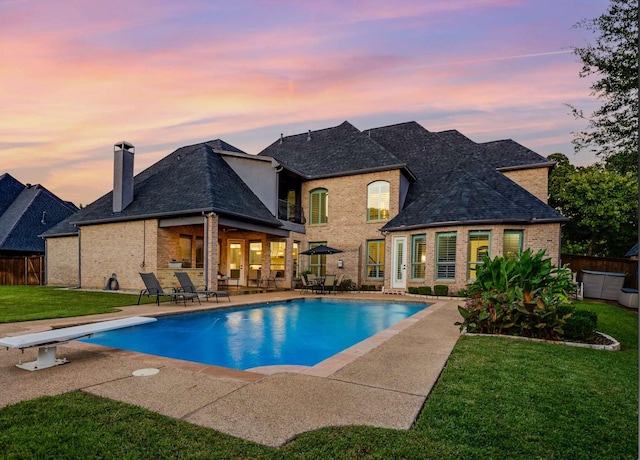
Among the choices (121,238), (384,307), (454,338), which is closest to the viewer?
(454,338)

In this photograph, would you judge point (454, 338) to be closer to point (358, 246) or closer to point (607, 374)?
point (607, 374)

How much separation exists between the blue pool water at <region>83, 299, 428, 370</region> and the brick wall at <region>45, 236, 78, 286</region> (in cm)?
1330

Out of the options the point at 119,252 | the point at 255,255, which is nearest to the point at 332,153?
the point at 255,255

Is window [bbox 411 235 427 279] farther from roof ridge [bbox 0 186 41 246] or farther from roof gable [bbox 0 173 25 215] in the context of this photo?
roof gable [bbox 0 173 25 215]

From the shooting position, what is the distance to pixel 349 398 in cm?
338

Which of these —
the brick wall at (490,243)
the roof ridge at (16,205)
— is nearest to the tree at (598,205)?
the brick wall at (490,243)

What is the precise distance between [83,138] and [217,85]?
860 centimetres

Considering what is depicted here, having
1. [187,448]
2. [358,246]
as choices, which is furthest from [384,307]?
[187,448]

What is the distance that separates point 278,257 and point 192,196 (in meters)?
6.22

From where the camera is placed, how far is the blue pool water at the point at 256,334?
6.83 metres

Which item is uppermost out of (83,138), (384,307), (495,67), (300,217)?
(495,67)

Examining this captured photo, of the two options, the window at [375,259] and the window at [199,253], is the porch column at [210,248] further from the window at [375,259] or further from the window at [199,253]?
the window at [375,259]

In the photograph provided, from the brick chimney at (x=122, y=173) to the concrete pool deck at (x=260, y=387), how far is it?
12.3m

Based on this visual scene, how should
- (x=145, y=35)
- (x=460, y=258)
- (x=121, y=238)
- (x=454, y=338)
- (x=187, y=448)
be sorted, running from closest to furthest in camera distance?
(x=187, y=448) < (x=454, y=338) < (x=145, y=35) < (x=460, y=258) < (x=121, y=238)
